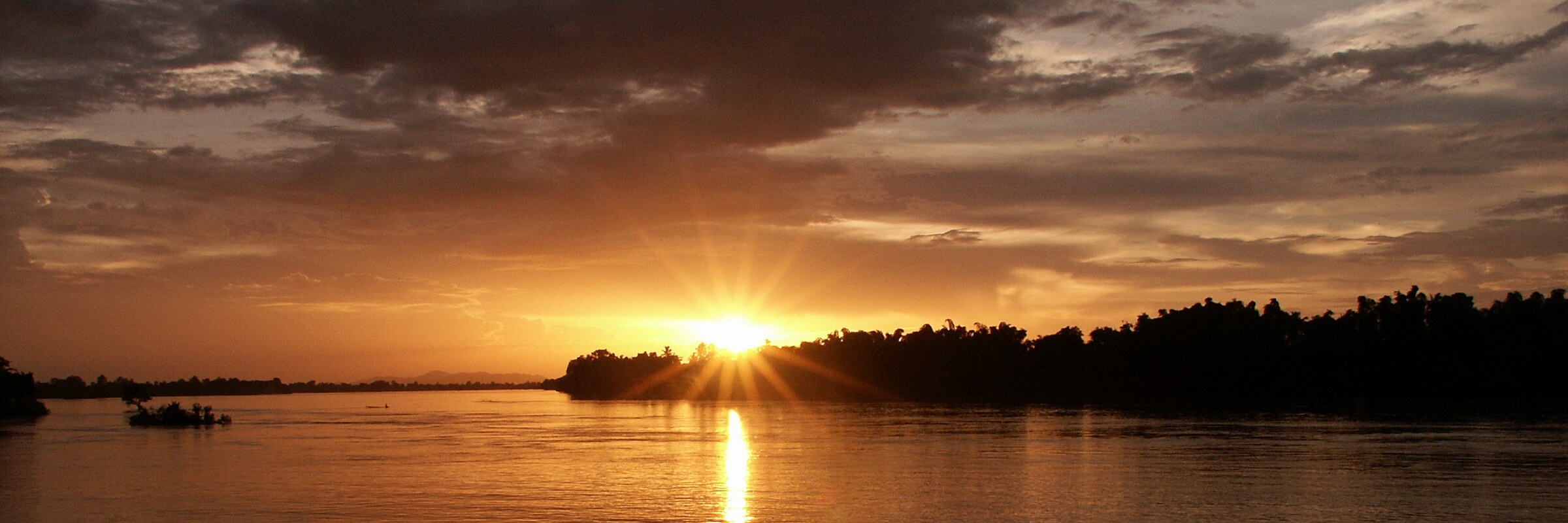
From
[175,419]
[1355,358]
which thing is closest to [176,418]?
[175,419]

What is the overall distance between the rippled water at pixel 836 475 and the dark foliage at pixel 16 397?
9354 centimetres

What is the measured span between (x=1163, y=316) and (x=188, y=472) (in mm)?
164774

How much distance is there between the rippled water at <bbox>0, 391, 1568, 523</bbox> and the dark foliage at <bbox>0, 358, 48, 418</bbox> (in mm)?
93544

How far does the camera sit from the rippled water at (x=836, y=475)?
4472 cm

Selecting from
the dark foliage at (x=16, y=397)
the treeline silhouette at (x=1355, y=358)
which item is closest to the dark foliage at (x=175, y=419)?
the dark foliage at (x=16, y=397)

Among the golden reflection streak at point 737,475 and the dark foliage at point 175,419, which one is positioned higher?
the dark foliage at point 175,419

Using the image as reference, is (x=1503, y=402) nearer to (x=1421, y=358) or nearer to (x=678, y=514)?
(x=1421, y=358)

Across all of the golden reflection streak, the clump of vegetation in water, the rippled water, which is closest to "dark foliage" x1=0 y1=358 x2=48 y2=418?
the clump of vegetation in water

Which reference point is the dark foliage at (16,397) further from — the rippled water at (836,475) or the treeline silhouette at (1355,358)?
the treeline silhouette at (1355,358)

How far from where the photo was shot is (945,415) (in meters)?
134

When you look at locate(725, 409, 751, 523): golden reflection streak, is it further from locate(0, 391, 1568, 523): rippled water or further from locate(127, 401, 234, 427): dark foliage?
locate(127, 401, 234, 427): dark foliage

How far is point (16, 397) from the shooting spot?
191875 mm

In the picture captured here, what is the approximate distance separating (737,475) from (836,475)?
506 cm

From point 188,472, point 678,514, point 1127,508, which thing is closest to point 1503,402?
point 1127,508
